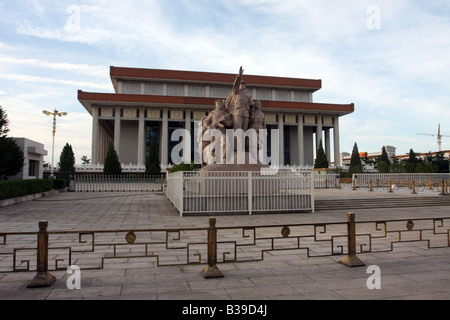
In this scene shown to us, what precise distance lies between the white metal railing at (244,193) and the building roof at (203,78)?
35991 mm

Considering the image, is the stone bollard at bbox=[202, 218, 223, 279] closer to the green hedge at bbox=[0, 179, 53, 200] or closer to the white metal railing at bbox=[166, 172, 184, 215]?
the white metal railing at bbox=[166, 172, 184, 215]

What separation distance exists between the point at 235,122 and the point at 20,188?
411 inches

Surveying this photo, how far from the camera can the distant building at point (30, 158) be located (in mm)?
21266

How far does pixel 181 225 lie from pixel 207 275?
4196 mm

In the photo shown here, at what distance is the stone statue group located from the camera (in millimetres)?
11742

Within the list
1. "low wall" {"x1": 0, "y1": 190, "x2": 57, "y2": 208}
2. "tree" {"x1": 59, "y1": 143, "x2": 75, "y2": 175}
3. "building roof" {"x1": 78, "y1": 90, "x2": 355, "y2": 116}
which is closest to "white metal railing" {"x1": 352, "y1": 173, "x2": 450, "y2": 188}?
"building roof" {"x1": 78, "y1": 90, "x2": 355, "y2": 116}

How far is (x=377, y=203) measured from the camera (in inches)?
497

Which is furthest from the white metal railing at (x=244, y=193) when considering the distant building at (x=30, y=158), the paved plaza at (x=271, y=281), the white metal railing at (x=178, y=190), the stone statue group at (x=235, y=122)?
the distant building at (x=30, y=158)

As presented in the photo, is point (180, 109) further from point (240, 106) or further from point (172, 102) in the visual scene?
point (240, 106)

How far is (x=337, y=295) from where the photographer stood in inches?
128

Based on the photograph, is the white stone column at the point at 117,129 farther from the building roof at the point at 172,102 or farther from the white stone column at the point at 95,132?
the white stone column at the point at 95,132

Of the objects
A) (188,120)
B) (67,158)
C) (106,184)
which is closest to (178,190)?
(106,184)
